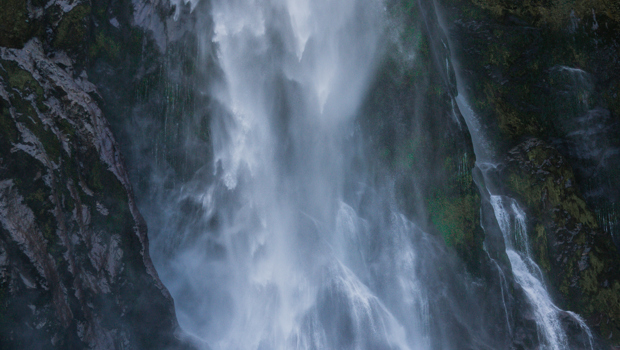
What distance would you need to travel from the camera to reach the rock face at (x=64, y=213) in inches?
295

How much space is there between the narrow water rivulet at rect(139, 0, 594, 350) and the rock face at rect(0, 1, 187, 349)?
2.00m

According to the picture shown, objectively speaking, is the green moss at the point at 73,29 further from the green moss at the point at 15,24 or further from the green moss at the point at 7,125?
the green moss at the point at 7,125

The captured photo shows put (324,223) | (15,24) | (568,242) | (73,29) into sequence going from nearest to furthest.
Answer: (15,24) < (73,29) < (568,242) < (324,223)

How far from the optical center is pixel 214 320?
11008mm

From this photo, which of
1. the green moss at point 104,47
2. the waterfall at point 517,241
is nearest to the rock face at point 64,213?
the green moss at point 104,47

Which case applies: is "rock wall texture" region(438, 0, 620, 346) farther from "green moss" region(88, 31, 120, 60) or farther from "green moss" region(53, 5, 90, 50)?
"green moss" region(53, 5, 90, 50)

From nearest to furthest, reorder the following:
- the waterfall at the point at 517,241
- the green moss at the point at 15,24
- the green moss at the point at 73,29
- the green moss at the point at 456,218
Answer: the green moss at the point at 15,24, the green moss at the point at 73,29, the waterfall at the point at 517,241, the green moss at the point at 456,218

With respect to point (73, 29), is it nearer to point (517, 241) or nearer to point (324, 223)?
Answer: point (324, 223)

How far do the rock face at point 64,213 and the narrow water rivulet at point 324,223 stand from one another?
200cm

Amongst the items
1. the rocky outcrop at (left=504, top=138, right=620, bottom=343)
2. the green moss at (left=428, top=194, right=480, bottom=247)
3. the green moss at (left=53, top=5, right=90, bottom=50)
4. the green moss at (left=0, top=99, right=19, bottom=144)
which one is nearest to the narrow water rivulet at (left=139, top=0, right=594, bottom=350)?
the green moss at (left=428, top=194, right=480, bottom=247)

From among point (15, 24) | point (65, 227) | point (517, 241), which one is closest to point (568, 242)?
point (517, 241)

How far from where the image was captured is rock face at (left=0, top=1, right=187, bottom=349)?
7.50 meters

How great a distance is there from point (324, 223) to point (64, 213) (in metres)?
6.52

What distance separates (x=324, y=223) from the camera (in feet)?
41.9
